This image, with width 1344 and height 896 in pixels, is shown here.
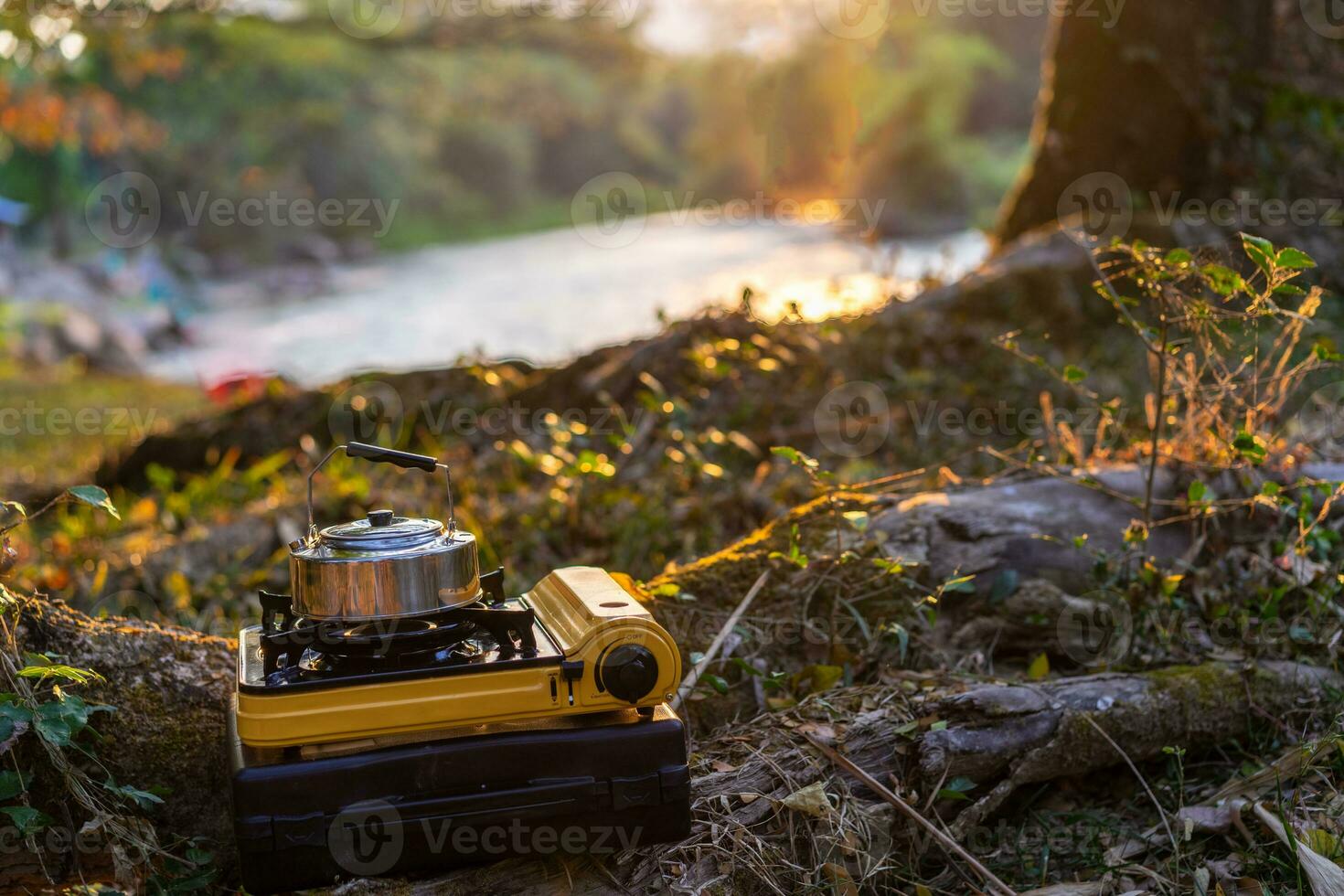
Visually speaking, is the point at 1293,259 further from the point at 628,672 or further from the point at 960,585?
the point at 628,672

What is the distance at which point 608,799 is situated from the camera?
2.13m

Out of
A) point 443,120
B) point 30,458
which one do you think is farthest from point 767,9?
point 443,120

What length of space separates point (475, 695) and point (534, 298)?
1854cm


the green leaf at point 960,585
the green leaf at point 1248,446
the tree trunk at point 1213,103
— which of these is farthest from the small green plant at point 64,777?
the tree trunk at point 1213,103

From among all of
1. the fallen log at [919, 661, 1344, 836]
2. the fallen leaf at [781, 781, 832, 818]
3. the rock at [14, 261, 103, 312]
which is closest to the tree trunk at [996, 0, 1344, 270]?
the fallen log at [919, 661, 1344, 836]

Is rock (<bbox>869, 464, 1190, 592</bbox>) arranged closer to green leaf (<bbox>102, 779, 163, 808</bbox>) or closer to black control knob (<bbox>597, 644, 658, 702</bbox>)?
black control knob (<bbox>597, 644, 658, 702</bbox>)

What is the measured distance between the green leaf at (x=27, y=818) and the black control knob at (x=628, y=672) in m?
1.10

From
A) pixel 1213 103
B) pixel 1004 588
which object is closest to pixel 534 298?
pixel 1213 103

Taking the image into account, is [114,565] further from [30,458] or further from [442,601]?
[30,458]

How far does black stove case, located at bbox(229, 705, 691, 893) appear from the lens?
Answer: 201cm

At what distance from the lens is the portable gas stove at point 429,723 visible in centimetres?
201

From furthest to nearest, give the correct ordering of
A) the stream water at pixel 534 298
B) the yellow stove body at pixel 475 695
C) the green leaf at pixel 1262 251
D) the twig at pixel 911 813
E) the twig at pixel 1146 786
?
the stream water at pixel 534 298 < the green leaf at pixel 1262 251 < the twig at pixel 1146 786 < the twig at pixel 911 813 < the yellow stove body at pixel 475 695

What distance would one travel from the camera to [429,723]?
6.72 ft

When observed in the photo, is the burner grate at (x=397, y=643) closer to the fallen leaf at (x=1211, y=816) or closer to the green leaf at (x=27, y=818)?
the green leaf at (x=27, y=818)
